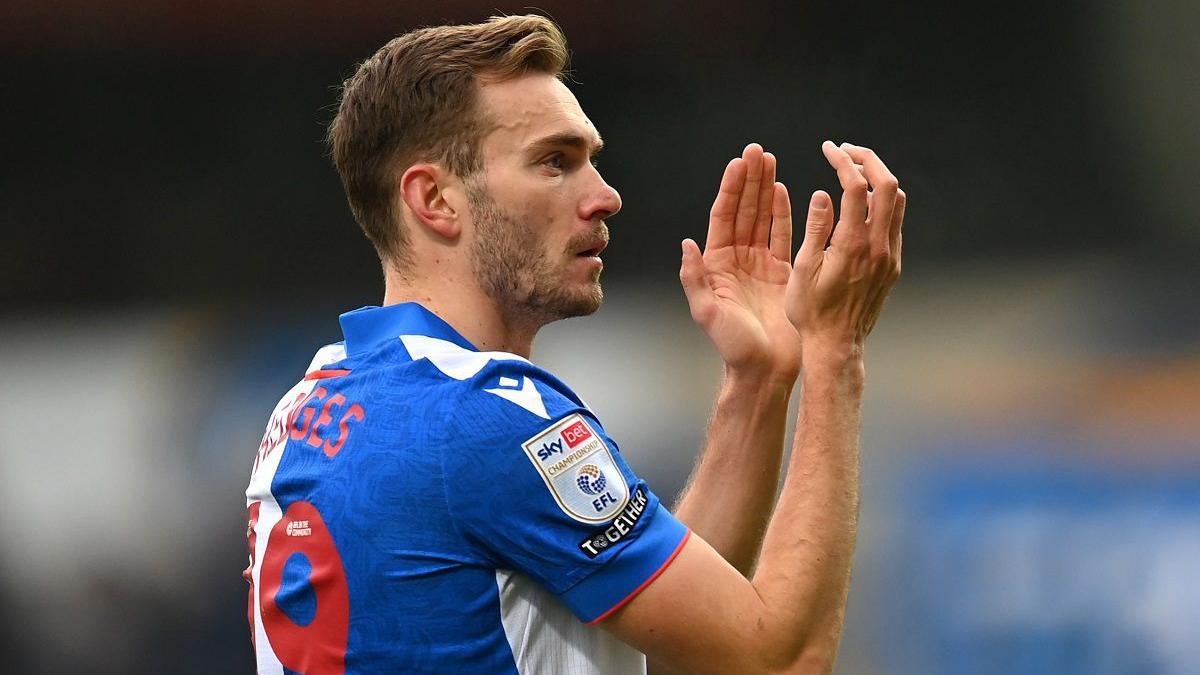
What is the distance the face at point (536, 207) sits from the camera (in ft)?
5.44

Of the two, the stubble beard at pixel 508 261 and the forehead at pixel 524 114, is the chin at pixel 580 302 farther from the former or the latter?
the forehead at pixel 524 114

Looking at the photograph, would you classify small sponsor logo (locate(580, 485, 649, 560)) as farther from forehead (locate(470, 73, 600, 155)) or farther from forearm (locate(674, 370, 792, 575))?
forehead (locate(470, 73, 600, 155))

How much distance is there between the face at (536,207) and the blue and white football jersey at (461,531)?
188 millimetres

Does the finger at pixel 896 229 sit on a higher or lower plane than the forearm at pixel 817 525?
higher

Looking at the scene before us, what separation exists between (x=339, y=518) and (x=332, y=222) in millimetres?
2979

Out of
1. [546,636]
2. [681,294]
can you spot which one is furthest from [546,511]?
[681,294]

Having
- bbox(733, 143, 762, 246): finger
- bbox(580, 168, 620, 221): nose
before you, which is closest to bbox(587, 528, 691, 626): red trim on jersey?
bbox(580, 168, 620, 221): nose

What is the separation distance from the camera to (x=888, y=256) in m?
1.59

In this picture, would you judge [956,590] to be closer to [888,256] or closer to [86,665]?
[888,256]

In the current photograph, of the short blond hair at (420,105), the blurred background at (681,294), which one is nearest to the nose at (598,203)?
the short blond hair at (420,105)

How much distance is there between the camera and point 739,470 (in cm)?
184

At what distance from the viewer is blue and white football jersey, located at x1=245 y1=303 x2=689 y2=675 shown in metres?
1.37

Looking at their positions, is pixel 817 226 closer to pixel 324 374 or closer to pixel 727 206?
pixel 727 206

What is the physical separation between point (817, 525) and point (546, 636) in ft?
1.07
